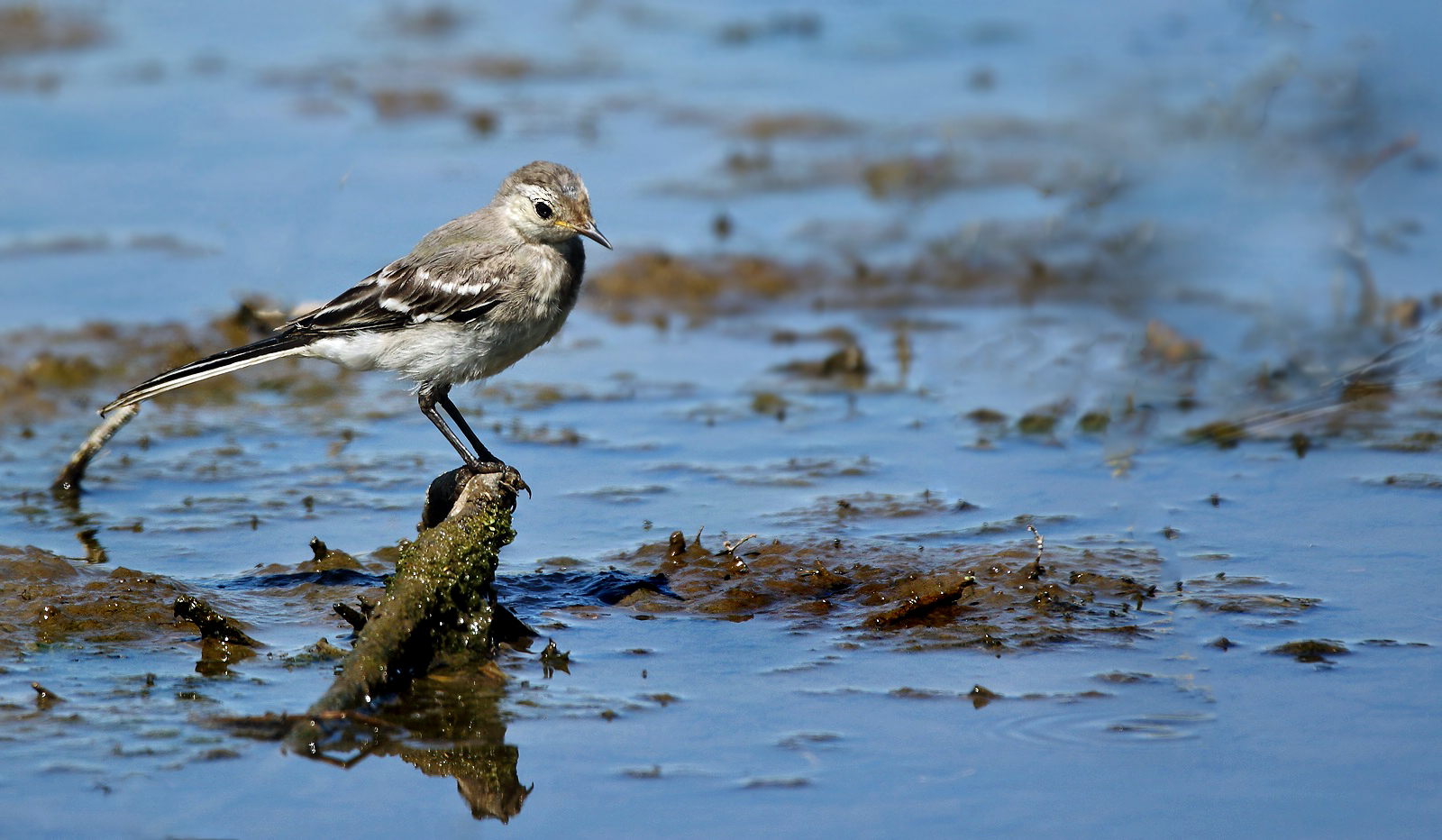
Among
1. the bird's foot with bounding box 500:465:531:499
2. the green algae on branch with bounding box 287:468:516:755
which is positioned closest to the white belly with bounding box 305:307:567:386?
the bird's foot with bounding box 500:465:531:499

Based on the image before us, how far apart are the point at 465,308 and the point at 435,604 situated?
1774 mm

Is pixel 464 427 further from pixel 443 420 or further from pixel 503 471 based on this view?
pixel 503 471

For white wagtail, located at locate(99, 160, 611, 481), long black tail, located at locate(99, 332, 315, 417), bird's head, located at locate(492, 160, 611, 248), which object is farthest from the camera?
bird's head, located at locate(492, 160, 611, 248)

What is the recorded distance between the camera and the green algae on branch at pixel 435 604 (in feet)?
20.3

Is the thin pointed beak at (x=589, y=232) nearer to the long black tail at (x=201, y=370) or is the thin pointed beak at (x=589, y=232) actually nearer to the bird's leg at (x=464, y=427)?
the bird's leg at (x=464, y=427)

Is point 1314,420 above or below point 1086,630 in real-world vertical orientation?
above

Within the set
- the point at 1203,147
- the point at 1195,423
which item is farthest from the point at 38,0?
the point at 1195,423

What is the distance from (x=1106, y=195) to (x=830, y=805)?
7.35m

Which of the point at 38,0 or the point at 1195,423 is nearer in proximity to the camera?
the point at 1195,423

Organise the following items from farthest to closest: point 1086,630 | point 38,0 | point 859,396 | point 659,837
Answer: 1. point 38,0
2. point 859,396
3. point 1086,630
4. point 659,837

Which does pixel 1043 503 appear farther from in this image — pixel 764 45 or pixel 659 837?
pixel 764 45

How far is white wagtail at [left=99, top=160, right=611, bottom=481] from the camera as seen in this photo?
7.73 meters

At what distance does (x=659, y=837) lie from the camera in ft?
17.5

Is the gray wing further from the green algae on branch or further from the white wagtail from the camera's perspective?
the green algae on branch
